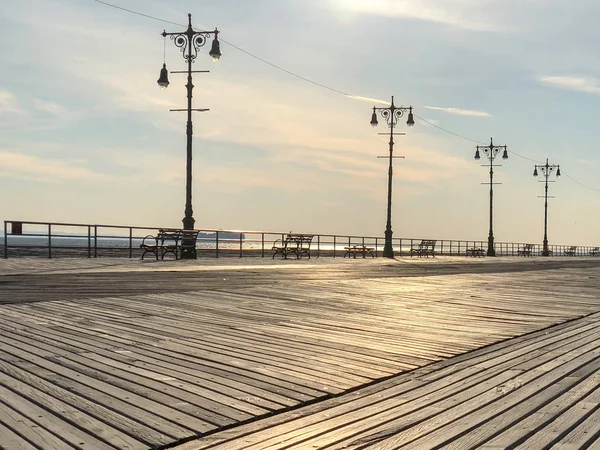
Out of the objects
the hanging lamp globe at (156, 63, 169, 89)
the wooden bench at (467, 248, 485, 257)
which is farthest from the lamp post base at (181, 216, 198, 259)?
the wooden bench at (467, 248, 485, 257)

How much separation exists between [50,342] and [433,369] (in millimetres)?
3110

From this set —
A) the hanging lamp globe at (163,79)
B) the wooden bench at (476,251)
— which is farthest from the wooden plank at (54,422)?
the wooden bench at (476,251)

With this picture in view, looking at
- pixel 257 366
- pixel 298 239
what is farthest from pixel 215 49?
pixel 257 366

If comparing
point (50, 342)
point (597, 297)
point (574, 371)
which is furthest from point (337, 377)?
point (597, 297)

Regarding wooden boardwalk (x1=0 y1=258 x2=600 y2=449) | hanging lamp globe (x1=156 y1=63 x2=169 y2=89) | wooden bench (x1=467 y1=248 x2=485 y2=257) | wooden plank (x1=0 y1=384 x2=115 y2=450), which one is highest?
hanging lamp globe (x1=156 y1=63 x2=169 y2=89)

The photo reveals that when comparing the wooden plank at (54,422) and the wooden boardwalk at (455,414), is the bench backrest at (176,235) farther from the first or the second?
the wooden plank at (54,422)

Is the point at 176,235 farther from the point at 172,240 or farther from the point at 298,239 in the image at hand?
the point at 298,239

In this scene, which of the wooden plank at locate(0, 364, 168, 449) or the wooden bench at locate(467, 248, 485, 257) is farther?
the wooden bench at locate(467, 248, 485, 257)

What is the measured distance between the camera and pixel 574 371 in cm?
487

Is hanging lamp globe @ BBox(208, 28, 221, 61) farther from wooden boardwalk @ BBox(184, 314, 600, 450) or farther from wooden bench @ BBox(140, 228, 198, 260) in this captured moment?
wooden boardwalk @ BBox(184, 314, 600, 450)

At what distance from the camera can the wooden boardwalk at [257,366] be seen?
3.41 metres

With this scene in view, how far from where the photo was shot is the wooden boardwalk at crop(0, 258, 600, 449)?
341 cm

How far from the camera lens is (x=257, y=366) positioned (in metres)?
4.94

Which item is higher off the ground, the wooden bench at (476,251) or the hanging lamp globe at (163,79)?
the hanging lamp globe at (163,79)
